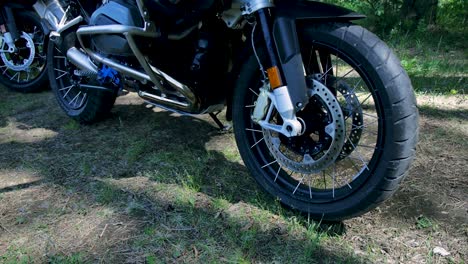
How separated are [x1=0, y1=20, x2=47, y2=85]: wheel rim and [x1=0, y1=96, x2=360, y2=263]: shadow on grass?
90 centimetres

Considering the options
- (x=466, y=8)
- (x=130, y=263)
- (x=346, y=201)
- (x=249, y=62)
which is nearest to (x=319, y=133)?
(x=346, y=201)

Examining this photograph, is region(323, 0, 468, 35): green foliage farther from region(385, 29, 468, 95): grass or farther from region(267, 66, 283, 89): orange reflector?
region(267, 66, 283, 89): orange reflector

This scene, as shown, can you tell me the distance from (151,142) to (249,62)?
4.51ft

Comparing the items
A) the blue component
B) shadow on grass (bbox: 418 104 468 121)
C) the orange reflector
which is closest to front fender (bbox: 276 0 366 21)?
the orange reflector

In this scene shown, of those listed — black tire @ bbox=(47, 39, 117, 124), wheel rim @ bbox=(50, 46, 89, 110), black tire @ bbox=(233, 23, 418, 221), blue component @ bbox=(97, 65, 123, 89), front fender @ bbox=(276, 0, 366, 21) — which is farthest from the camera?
wheel rim @ bbox=(50, 46, 89, 110)

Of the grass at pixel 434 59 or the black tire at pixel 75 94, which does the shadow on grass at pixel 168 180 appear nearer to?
the black tire at pixel 75 94

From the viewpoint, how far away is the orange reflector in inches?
93.5

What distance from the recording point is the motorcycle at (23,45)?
5121 millimetres

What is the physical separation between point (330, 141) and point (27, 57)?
421cm

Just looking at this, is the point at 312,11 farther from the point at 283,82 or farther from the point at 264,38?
the point at 283,82

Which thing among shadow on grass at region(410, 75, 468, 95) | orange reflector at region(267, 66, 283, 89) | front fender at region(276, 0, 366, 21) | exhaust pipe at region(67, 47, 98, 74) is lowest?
shadow on grass at region(410, 75, 468, 95)

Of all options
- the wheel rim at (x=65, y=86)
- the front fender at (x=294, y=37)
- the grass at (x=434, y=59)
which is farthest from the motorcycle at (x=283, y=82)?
the grass at (x=434, y=59)

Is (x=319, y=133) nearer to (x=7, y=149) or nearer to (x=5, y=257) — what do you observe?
(x=5, y=257)

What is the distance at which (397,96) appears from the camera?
216 centimetres
